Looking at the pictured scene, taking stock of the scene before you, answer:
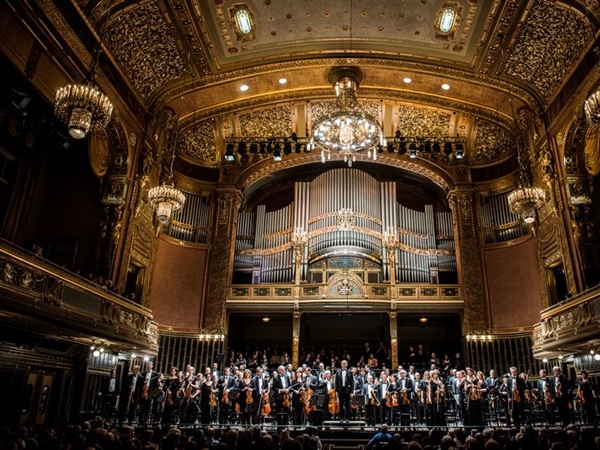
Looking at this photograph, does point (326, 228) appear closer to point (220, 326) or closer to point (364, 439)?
point (220, 326)

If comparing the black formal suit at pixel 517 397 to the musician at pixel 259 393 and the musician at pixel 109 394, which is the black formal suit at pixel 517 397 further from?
the musician at pixel 109 394

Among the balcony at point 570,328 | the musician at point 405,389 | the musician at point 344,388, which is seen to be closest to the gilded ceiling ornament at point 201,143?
the musician at point 344,388

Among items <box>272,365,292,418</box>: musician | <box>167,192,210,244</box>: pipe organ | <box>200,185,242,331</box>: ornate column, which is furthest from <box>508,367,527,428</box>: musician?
<box>167,192,210,244</box>: pipe organ

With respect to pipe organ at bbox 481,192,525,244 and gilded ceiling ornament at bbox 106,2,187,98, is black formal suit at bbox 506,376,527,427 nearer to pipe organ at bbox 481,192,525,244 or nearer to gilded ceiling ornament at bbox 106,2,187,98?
pipe organ at bbox 481,192,525,244

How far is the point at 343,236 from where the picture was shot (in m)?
14.8

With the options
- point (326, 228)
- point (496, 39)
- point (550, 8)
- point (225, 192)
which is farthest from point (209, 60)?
point (550, 8)

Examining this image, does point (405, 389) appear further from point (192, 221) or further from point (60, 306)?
point (192, 221)

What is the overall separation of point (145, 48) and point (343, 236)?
780 centimetres

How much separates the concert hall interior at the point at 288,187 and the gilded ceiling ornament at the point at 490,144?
69 mm

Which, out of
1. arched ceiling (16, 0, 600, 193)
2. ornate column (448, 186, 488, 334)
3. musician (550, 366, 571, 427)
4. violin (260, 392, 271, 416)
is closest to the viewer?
musician (550, 366, 571, 427)

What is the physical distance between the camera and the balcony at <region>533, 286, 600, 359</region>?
9000mm

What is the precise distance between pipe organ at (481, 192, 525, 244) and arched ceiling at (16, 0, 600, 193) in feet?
4.34

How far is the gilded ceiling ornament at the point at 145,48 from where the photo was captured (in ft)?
34.9

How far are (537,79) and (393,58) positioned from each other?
376 cm
